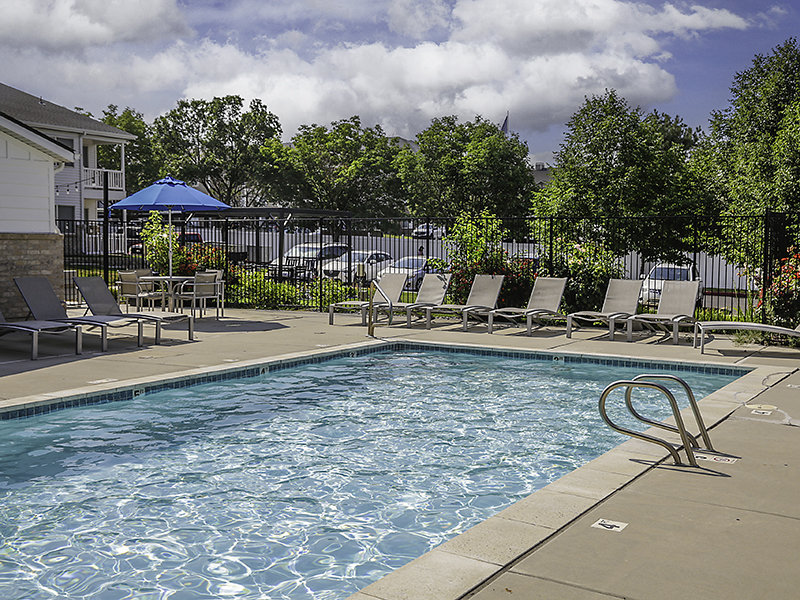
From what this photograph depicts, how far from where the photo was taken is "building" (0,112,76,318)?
1345 centimetres

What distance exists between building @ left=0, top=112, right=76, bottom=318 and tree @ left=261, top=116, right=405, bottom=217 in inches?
1362

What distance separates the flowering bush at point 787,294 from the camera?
12727 mm

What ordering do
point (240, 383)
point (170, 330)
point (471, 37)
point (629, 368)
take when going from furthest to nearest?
point (471, 37), point (170, 330), point (629, 368), point (240, 383)

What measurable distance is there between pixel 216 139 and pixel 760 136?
3838 cm

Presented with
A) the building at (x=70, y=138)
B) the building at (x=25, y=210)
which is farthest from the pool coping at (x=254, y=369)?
the building at (x=70, y=138)

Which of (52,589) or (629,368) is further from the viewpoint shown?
(629,368)

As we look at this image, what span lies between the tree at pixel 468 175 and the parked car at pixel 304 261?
15.0 m

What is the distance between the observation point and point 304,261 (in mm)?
23906

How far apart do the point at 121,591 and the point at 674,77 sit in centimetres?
2625

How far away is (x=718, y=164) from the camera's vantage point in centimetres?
2628

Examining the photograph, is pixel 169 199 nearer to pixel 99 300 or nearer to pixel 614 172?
pixel 99 300

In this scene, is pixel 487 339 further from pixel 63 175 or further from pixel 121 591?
pixel 63 175

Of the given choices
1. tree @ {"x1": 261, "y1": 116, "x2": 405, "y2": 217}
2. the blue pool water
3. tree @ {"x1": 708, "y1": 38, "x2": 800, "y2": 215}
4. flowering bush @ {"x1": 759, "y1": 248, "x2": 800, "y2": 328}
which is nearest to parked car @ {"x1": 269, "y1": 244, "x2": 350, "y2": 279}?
the blue pool water

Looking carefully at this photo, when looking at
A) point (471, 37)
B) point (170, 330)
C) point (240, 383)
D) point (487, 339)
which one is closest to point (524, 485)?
point (240, 383)
